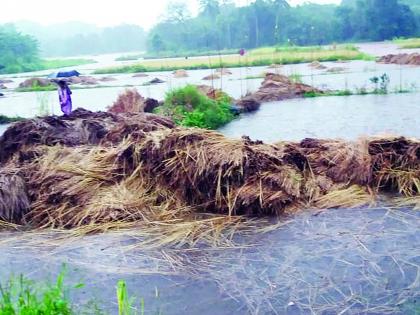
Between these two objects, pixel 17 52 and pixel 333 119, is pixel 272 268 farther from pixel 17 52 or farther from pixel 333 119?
pixel 17 52

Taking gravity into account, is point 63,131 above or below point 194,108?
above

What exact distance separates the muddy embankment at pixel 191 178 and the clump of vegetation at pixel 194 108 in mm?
5255

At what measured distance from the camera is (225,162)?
5461mm

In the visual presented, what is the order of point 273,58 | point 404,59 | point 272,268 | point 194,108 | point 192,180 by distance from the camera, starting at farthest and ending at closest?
point 273,58
point 404,59
point 194,108
point 192,180
point 272,268

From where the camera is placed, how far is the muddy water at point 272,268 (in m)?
3.60

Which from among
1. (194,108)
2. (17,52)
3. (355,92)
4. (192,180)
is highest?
(17,52)

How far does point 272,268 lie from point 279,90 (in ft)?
45.2

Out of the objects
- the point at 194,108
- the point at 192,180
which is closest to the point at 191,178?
the point at 192,180

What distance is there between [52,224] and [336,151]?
286cm

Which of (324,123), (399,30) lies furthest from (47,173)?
(399,30)

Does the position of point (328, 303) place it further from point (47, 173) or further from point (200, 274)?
point (47, 173)

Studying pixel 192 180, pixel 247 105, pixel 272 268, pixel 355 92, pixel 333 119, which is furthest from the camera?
pixel 355 92

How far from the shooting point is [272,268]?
4094 millimetres

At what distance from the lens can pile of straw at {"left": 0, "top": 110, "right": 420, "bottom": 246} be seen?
526cm
